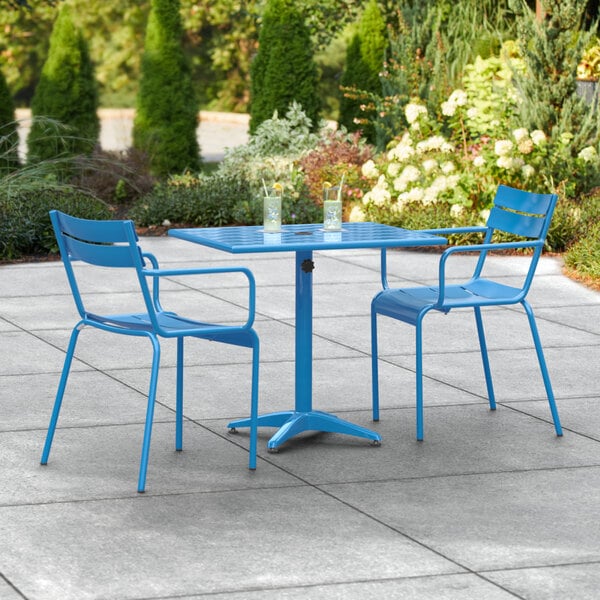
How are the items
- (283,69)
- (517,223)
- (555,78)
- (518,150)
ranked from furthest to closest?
(283,69) < (555,78) < (518,150) < (517,223)

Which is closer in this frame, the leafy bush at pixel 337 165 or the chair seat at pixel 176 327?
the chair seat at pixel 176 327

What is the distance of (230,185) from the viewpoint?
14.4 metres

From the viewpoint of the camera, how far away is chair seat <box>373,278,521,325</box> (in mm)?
5938

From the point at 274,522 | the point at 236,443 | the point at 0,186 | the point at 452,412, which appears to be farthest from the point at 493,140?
the point at 274,522

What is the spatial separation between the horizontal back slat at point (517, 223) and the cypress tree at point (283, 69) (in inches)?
415

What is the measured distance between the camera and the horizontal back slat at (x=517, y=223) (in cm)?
619

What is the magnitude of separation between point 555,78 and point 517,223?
7.42 m

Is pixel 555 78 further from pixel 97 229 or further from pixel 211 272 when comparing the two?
pixel 97 229

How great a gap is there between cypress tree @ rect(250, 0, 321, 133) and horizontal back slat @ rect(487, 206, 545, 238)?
10531mm

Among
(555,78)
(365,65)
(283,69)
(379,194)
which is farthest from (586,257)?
(365,65)

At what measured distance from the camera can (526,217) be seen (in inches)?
248

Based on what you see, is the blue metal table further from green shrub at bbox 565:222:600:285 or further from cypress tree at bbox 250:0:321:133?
cypress tree at bbox 250:0:321:133

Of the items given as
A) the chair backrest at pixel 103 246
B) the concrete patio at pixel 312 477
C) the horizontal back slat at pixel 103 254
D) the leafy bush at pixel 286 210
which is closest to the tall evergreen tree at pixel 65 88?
the leafy bush at pixel 286 210

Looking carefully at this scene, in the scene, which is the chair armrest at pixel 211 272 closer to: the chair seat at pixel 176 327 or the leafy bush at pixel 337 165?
the chair seat at pixel 176 327
